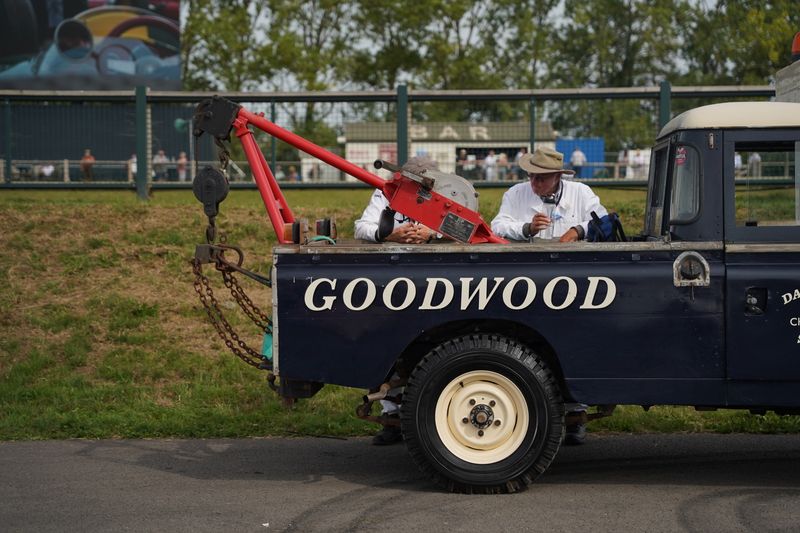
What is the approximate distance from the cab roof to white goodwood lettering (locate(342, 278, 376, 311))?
214 centimetres

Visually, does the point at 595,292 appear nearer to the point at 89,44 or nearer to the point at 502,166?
the point at 502,166

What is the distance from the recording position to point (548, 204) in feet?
26.9

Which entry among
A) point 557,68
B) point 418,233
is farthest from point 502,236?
point 557,68

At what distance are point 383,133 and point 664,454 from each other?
7867 mm

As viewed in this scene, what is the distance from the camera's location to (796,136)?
6652 millimetres

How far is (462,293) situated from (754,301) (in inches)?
66.8

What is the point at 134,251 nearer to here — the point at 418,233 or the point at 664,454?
the point at 418,233

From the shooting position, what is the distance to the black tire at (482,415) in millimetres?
6637

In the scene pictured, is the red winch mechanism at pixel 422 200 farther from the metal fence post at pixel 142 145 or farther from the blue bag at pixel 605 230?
the metal fence post at pixel 142 145

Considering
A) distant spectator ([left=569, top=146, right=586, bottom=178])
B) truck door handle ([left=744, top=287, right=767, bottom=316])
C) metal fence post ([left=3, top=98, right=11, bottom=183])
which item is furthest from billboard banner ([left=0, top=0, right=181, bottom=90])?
truck door handle ([left=744, top=287, right=767, bottom=316])

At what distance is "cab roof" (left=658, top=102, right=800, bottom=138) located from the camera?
262 inches

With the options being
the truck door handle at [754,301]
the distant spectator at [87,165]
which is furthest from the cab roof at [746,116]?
the distant spectator at [87,165]

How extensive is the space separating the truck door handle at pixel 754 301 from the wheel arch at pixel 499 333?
45.3 inches

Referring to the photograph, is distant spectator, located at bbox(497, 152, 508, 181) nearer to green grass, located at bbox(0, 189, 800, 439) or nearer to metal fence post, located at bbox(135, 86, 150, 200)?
green grass, located at bbox(0, 189, 800, 439)
